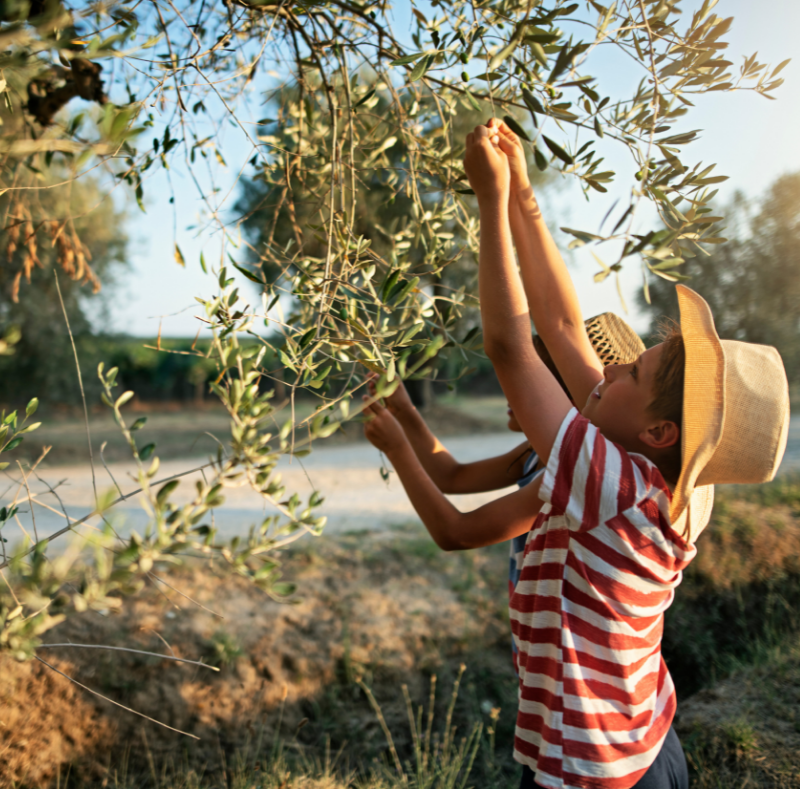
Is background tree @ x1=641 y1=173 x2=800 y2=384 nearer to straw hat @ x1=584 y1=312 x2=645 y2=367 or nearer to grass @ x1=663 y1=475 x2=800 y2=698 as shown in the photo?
grass @ x1=663 y1=475 x2=800 y2=698

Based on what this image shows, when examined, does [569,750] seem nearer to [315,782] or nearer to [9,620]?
[9,620]

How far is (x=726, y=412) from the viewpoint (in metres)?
1.30

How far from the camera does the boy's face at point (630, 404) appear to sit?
142cm

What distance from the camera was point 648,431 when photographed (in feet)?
4.63

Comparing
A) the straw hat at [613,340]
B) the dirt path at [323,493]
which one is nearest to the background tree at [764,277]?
the dirt path at [323,493]

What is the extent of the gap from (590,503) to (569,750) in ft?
1.96

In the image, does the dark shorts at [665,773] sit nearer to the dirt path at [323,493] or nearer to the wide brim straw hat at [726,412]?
the wide brim straw hat at [726,412]

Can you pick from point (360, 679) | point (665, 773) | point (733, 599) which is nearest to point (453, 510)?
point (665, 773)

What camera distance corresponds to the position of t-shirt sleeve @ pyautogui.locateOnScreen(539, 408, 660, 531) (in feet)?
4.08

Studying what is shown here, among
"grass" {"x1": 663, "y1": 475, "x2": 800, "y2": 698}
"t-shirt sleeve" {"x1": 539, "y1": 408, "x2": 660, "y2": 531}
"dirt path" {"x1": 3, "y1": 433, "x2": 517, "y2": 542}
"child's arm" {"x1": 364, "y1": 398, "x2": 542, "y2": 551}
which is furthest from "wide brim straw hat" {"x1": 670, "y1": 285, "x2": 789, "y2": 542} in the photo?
"dirt path" {"x1": 3, "y1": 433, "x2": 517, "y2": 542}

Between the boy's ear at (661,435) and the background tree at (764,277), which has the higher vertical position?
the background tree at (764,277)

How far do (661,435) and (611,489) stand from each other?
258 mm

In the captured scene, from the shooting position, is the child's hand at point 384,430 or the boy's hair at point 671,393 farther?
the child's hand at point 384,430

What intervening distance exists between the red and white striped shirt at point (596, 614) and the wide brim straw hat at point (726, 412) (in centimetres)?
10
